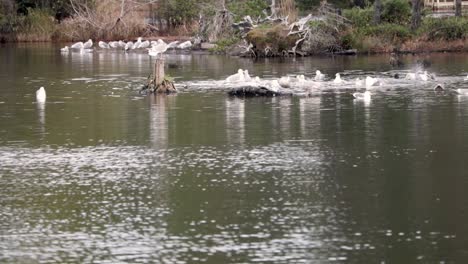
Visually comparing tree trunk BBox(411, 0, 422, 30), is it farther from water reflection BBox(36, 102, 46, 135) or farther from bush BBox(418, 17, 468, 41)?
water reflection BBox(36, 102, 46, 135)

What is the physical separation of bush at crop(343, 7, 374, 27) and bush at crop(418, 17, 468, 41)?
3.43 meters

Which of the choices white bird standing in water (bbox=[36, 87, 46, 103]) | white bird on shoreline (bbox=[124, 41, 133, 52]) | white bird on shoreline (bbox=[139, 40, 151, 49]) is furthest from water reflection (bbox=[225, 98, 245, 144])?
white bird on shoreline (bbox=[139, 40, 151, 49])

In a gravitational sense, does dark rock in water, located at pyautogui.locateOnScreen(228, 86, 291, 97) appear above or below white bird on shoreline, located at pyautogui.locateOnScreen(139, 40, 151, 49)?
below

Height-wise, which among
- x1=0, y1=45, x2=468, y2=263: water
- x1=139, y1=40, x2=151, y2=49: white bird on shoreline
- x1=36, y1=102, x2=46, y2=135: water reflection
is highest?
x1=139, y1=40, x2=151, y2=49: white bird on shoreline

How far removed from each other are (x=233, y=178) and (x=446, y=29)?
44010 mm

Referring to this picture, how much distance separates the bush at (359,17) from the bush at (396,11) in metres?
1.68

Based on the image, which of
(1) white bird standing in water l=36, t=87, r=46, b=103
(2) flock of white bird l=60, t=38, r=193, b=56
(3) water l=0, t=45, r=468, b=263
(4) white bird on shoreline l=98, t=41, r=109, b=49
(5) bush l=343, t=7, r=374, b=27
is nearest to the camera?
(3) water l=0, t=45, r=468, b=263

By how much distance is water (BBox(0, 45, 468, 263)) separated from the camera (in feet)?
50.2

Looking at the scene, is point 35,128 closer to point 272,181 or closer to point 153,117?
point 153,117

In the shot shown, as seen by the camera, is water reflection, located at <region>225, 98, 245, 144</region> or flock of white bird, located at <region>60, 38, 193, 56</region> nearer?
water reflection, located at <region>225, 98, 245, 144</region>

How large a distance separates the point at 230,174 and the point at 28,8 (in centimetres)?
6519

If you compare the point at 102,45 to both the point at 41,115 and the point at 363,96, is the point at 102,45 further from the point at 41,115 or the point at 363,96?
the point at 41,115

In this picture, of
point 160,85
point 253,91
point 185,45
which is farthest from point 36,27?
point 253,91

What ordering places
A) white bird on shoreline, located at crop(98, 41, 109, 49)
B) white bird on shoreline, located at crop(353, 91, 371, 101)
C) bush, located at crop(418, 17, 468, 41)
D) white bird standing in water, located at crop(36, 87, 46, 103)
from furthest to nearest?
white bird on shoreline, located at crop(98, 41, 109, 49)
bush, located at crop(418, 17, 468, 41)
white bird standing in water, located at crop(36, 87, 46, 103)
white bird on shoreline, located at crop(353, 91, 371, 101)
